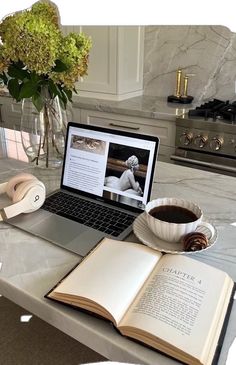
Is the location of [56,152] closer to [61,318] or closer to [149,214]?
[149,214]

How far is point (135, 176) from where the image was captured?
3.14ft

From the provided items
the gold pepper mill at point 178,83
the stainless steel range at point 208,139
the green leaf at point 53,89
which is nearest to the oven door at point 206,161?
the stainless steel range at point 208,139

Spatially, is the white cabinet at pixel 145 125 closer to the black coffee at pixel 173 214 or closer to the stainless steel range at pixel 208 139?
the stainless steel range at pixel 208 139

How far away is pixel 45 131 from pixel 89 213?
17.5 inches

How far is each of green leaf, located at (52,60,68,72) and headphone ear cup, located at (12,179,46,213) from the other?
13.8 inches

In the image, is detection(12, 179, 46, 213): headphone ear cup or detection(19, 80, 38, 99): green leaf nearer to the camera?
detection(12, 179, 46, 213): headphone ear cup

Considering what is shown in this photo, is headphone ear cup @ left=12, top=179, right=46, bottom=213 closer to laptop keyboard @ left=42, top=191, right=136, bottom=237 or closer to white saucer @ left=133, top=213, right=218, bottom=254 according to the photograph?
laptop keyboard @ left=42, top=191, right=136, bottom=237

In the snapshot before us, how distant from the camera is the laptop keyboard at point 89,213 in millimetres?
909

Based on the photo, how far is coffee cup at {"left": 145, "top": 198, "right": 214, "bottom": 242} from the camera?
2.57 ft

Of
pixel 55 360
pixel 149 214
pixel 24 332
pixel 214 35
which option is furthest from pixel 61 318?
pixel 214 35

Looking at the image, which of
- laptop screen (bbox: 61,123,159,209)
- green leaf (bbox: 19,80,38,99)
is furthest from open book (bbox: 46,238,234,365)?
green leaf (bbox: 19,80,38,99)

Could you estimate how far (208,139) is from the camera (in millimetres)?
2146

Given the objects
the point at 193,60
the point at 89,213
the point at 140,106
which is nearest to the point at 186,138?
the point at 140,106

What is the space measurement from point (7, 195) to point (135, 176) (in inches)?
16.6
